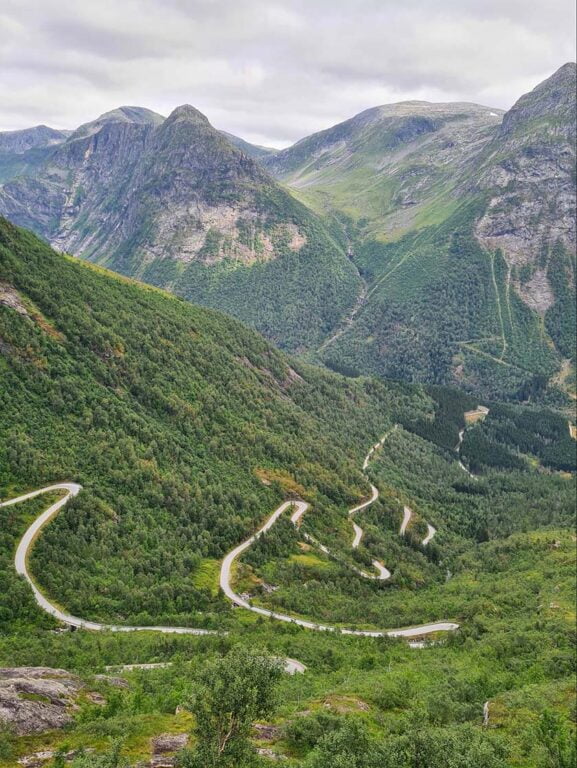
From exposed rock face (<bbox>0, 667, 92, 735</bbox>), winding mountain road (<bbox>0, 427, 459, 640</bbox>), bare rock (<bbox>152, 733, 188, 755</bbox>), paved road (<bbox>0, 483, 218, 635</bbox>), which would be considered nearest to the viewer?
bare rock (<bbox>152, 733, 188, 755</bbox>)

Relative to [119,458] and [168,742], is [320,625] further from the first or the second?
[168,742]

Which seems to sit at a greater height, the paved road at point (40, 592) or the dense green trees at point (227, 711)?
the dense green trees at point (227, 711)

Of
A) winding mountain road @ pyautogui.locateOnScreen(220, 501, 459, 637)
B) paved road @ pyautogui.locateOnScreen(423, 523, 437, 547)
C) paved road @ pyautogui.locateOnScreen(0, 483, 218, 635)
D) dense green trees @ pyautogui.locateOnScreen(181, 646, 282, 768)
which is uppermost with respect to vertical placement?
dense green trees @ pyautogui.locateOnScreen(181, 646, 282, 768)

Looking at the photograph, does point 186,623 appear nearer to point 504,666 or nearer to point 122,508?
point 122,508

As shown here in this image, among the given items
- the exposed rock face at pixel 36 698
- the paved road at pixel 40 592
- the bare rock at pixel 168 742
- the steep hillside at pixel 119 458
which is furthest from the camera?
the steep hillside at pixel 119 458

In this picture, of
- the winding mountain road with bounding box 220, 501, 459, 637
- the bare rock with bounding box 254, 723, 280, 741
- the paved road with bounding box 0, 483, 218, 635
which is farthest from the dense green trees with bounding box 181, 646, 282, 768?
the winding mountain road with bounding box 220, 501, 459, 637

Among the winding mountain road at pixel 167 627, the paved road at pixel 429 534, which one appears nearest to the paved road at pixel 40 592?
the winding mountain road at pixel 167 627

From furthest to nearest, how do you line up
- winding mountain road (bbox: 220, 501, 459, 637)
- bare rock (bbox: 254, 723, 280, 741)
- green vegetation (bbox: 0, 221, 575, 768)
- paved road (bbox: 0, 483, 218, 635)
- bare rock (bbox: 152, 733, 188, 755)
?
winding mountain road (bbox: 220, 501, 459, 637)
paved road (bbox: 0, 483, 218, 635)
bare rock (bbox: 254, 723, 280, 741)
green vegetation (bbox: 0, 221, 575, 768)
bare rock (bbox: 152, 733, 188, 755)

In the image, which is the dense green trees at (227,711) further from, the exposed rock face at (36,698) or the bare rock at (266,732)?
the exposed rock face at (36,698)

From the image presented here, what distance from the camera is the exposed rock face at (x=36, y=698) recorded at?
53.4 meters

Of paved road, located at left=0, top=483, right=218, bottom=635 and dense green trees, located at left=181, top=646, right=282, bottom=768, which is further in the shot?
paved road, located at left=0, top=483, right=218, bottom=635

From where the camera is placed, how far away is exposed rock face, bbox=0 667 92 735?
53.4 m

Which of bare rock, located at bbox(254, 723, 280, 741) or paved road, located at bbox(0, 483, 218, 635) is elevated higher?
bare rock, located at bbox(254, 723, 280, 741)

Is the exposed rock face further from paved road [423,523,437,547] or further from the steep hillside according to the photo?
paved road [423,523,437,547]
